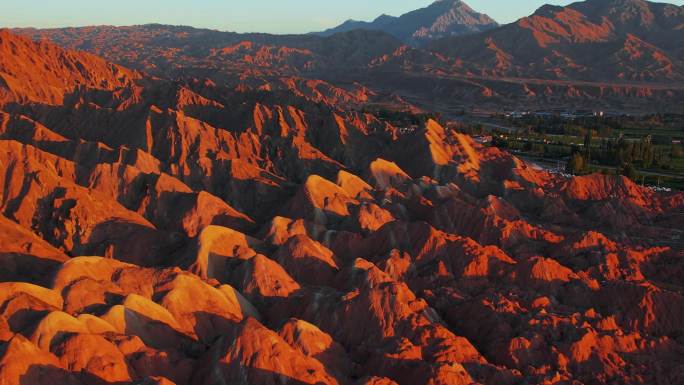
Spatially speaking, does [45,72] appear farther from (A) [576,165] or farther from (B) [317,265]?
(B) [317,265]

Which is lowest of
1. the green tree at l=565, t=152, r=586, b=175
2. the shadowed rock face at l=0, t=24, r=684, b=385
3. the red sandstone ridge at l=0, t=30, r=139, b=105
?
the green tree at l=565, t=152, r=586, b=175

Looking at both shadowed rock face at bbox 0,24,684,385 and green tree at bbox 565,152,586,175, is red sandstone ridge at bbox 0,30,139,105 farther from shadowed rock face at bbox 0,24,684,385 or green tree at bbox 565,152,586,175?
green tree at bbox 565,152,586,175

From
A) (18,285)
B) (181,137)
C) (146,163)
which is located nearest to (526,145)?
(181,137)

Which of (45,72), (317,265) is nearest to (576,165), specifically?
(317,265)

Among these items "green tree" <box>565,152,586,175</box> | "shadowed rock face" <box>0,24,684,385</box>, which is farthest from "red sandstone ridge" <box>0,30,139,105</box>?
"green tree" <box>565,152,586,175</box>

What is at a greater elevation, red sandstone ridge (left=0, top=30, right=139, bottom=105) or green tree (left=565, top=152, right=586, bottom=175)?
red sandstone ridge (left=0, top=30, right=139, bottom=105)

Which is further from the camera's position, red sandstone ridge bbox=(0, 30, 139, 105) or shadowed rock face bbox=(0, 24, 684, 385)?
red sandstone ridge bbox=(0, 30, 139, 105)

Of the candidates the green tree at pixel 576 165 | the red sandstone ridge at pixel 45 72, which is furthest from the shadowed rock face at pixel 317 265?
the red sandstone ridge at pixel 45 72

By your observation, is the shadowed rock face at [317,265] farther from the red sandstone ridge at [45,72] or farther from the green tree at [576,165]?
the red sandstone ridge at [45,72]
